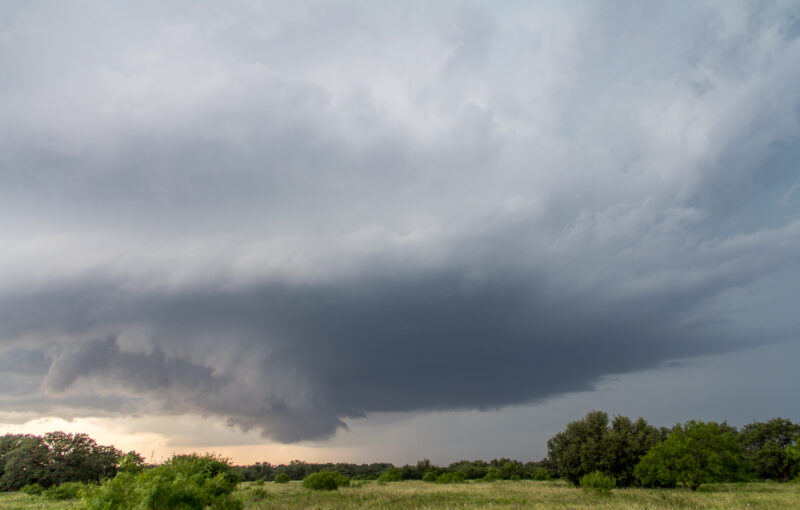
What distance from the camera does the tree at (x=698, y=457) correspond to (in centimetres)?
5231

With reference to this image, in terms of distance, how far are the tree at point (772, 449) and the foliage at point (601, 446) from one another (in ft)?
97.2

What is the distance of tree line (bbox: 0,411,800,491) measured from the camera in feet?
175

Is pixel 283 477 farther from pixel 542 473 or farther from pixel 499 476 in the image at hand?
pixel 542 473

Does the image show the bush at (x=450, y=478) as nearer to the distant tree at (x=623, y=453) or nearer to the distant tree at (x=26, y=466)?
the distant tree at (x=623, y=453)

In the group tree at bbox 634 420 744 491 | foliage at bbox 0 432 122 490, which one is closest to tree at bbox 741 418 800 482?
tree at bbox 634 420 744 491

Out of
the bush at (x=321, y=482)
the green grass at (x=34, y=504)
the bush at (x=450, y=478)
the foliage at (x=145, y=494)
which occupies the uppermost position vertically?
the foliage at (x=145, y=494)

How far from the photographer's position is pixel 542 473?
113 metres

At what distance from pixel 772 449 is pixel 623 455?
137 ft

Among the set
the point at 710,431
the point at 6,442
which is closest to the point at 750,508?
the point at 710,431

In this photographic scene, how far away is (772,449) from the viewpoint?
86000mm

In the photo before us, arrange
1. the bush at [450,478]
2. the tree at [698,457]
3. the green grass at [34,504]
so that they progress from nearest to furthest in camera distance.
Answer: the green grass at [34,504], the tree at [698,457], the bush at [450,478]

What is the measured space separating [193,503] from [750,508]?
3758cm

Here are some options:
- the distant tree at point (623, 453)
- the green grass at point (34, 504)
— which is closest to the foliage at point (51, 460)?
the green grass at point (34, 504)

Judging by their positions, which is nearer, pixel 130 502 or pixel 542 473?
pixel 130 502
